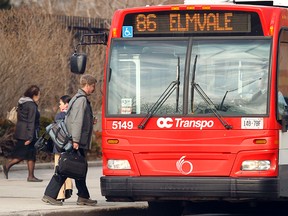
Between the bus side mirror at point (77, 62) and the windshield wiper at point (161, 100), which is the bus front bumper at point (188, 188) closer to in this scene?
the windshield wiper at point (161, 100)

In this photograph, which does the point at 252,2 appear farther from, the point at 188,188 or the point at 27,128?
the point at 27,128

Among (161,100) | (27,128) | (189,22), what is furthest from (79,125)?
(27,128)

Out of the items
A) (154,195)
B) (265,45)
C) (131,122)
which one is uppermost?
(265,45)

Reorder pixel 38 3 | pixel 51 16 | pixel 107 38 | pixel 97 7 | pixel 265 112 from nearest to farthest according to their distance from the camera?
pixel 265 112 → pixel 107 38 → pixel 51 16 → pixel 38 3 → pixel 97 7

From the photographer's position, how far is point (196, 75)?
15.1 meters

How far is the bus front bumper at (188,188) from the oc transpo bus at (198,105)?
0.5 inches

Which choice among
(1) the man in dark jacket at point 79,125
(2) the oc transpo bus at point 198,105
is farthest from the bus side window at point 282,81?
(1) the man in dark jacket at point 79,125

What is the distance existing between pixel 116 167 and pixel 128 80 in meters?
1.17

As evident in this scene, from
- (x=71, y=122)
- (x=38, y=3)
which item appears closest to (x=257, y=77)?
(x=71, y=122)

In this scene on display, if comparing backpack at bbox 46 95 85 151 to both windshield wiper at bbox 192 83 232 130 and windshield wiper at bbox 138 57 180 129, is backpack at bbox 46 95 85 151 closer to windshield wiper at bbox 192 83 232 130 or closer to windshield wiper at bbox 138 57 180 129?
windshield wiper at bbox 138 57 180 129

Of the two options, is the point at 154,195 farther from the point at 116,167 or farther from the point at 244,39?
the point at 244,39

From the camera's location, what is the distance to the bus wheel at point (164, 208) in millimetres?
17062

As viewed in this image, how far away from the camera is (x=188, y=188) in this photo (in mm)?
14922

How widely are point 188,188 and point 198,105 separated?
110 centimetres
